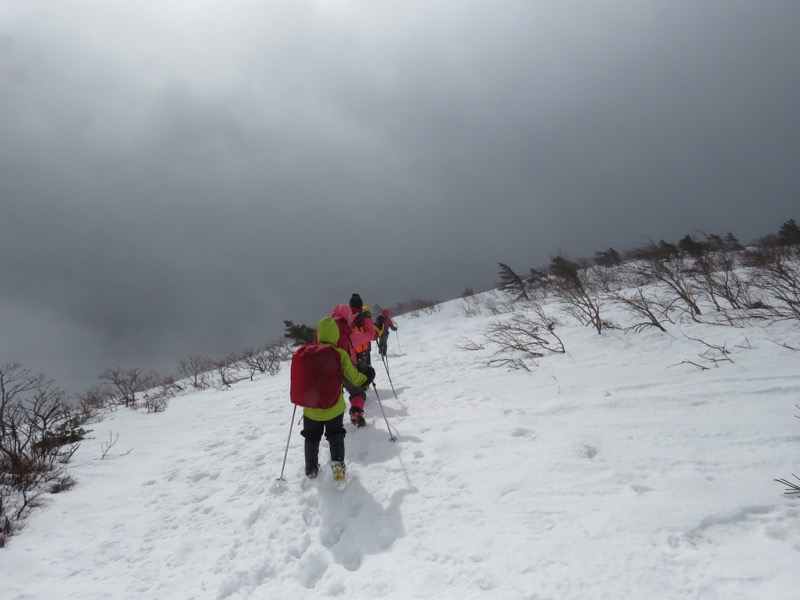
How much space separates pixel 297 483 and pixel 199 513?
3.43ft

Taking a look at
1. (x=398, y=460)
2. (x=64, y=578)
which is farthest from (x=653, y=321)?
(x=64, y=578)

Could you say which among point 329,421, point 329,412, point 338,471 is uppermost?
point 329,412

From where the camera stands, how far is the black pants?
3.91 m

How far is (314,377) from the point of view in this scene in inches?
150

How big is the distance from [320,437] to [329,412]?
311mm

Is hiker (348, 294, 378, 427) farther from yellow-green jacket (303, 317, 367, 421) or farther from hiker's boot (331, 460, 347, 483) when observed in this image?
hiker's boot (331, 460, 347, 483)

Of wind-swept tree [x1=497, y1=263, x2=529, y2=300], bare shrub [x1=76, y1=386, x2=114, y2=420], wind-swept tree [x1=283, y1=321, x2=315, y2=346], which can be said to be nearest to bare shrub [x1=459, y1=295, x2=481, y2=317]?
wind-swept tree [x1=497, y1=263, x2=529, y2=300]

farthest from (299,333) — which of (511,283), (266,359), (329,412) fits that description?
(329,412)

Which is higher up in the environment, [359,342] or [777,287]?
[359,342]

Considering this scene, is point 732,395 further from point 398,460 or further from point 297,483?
point 297,483

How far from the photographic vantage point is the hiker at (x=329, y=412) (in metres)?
3.86

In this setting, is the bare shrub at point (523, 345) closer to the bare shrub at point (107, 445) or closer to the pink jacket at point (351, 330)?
the pink jacket at point (351, 330)

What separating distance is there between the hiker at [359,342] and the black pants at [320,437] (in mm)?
1158

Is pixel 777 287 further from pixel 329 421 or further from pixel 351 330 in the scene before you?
pixel 329 421
